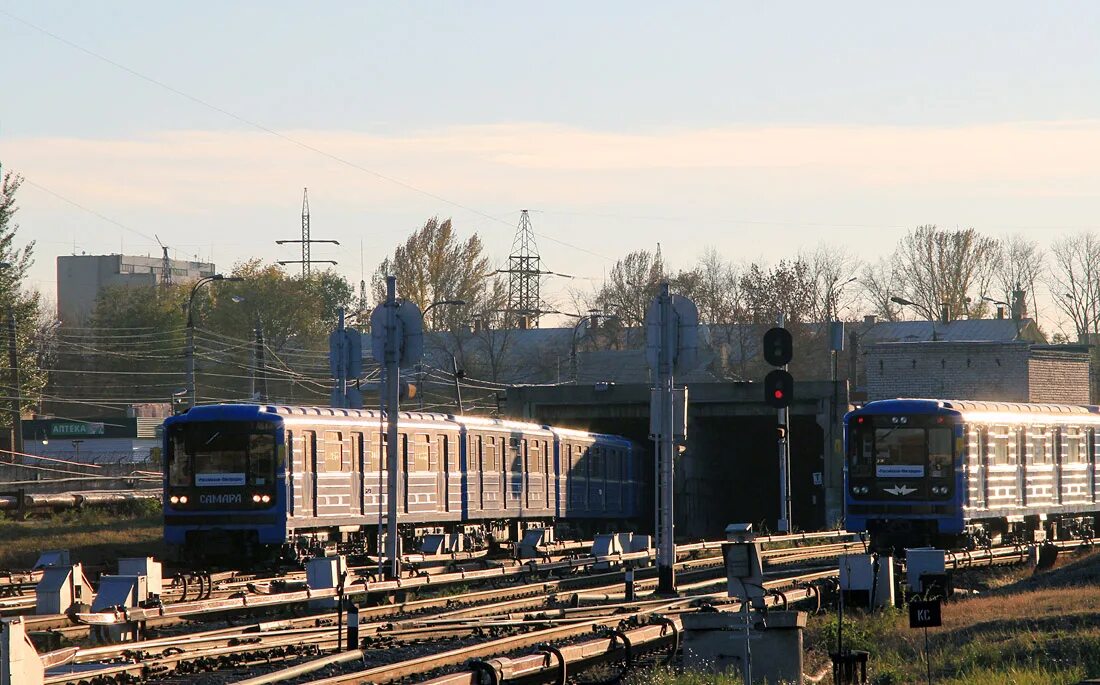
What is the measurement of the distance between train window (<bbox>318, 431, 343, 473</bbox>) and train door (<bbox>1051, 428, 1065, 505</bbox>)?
14055 mm

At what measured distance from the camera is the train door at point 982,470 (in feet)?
92.4

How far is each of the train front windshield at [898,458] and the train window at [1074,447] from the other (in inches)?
238

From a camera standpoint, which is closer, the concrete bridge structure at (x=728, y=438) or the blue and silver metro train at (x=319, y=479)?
the blue and silver metro train at (x=319, y=479)

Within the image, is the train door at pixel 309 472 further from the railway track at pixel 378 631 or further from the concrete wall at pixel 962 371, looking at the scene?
the concrete wall at pixel 962 371

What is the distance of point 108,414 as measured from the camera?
330ft

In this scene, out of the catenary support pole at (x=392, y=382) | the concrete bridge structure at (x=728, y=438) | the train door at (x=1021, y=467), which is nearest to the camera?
the catenary support pole at (x=392, y=382)

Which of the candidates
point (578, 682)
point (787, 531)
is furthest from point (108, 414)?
point (578, 682)

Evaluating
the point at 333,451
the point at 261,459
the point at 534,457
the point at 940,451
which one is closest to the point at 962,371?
the point at 534,457

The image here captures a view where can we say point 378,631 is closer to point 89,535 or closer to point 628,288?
point 89,535

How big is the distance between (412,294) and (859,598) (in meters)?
90.3

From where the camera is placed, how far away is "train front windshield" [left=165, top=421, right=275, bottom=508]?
2539 cm

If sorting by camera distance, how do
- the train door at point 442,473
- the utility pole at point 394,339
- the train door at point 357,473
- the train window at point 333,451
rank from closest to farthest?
the utility pole at point 394,339 → the train window at point 333,451 → the train door at point 357,473 → the train door at point 442,473

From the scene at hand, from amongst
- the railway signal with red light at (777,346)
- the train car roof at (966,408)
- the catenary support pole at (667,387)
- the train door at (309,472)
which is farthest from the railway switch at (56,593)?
the train car roof at (966,408)

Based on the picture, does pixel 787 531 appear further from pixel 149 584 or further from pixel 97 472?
pixel 97 472
